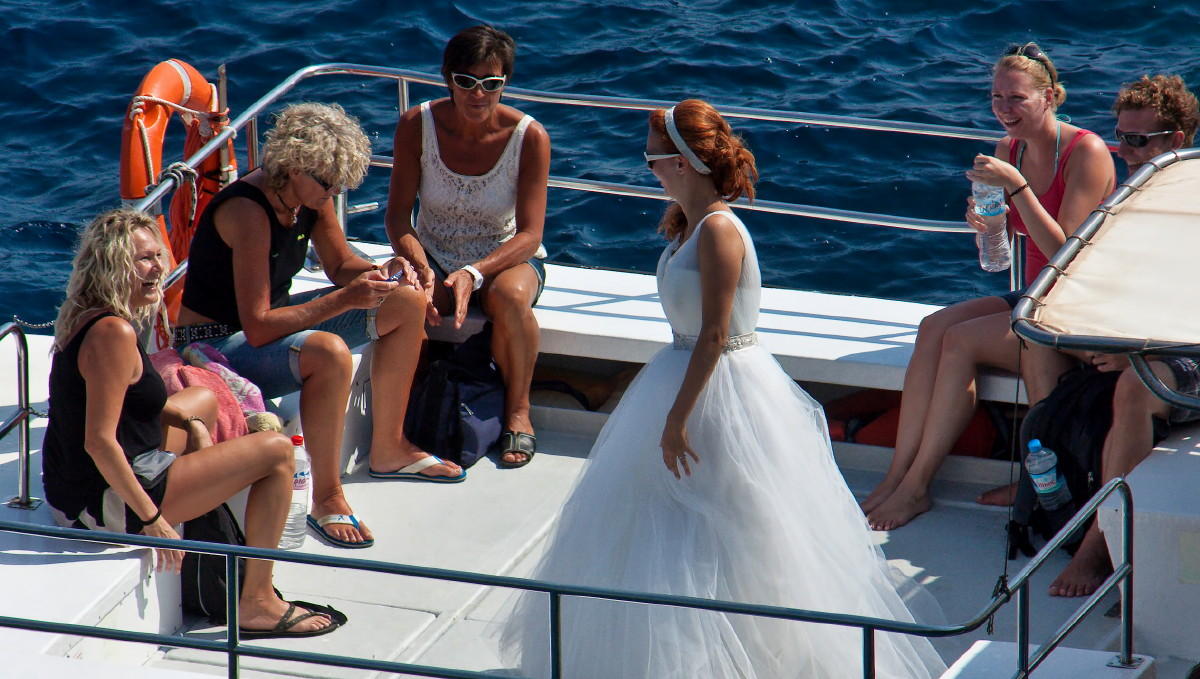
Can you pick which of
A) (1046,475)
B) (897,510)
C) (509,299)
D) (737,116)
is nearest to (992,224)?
(1046,475)

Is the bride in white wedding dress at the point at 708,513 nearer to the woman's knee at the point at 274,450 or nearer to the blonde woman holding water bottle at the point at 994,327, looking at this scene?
the woman's knee at the point at 274,450

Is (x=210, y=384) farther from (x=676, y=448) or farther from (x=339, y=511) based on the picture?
(x=676, y=448)

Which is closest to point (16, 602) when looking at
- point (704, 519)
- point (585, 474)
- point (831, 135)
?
point (585, 474)

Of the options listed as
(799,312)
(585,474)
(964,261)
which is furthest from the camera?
(964,261)

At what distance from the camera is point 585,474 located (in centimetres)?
394

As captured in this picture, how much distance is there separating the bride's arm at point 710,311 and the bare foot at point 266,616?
126 centimetres

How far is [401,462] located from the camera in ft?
17.0

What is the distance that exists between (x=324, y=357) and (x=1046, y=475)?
240 cm

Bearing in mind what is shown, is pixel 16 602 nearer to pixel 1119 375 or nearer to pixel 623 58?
pixel 1119 375

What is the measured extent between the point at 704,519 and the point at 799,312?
2281 millimetres

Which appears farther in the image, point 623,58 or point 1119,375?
point 623,58

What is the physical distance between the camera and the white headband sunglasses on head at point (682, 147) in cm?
376

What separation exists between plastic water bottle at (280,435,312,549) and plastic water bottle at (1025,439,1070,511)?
234 cm

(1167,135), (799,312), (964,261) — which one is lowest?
(964,261)
